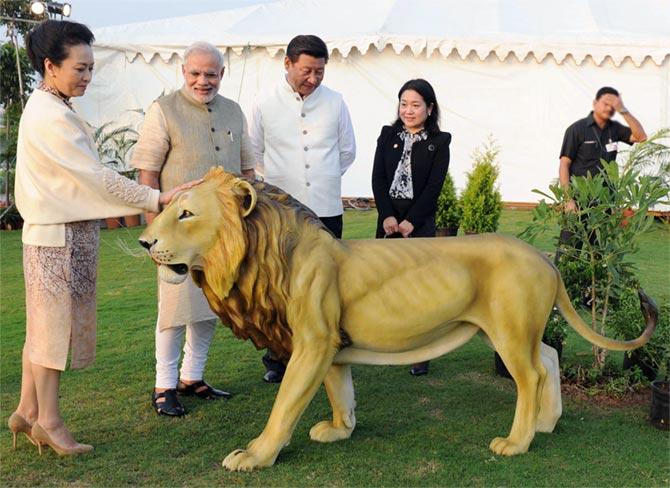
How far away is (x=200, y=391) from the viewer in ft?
14.7

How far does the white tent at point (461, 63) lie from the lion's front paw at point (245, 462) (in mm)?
9791

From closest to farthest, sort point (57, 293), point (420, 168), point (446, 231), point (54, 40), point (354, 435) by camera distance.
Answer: point (54, 40) → point (57, 293) → point (354, 435) → point (420, 168) → point (446, 231)

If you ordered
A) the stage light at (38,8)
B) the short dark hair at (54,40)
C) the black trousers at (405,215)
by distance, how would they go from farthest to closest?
the stage light at (38,8) < the black trousers at (405,215) < the short dark hair at (54,40)

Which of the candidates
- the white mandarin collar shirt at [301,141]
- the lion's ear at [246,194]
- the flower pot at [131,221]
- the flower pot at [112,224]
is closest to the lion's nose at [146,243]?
the lion's ear at [246,194]

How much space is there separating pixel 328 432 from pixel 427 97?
2.08m

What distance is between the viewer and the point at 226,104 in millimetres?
4293

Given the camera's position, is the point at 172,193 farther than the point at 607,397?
No

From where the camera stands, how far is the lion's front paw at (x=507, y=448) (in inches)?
144

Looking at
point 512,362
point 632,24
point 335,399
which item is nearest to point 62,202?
point 335,399

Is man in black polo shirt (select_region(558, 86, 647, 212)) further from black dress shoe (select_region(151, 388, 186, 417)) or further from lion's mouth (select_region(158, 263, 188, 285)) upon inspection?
lion's mouth (select_region(158, 263, 188, 285))

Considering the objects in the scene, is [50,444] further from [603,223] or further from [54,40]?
[603,223]

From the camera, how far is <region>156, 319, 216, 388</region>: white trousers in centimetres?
427

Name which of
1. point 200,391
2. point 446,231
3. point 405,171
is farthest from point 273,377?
point 446,231

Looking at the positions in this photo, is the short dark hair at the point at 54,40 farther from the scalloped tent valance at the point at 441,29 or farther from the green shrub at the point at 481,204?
the scalloped tent valance at the point at 441,29
